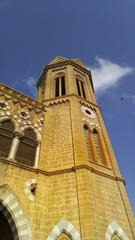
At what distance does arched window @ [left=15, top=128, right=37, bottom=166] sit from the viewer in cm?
1028

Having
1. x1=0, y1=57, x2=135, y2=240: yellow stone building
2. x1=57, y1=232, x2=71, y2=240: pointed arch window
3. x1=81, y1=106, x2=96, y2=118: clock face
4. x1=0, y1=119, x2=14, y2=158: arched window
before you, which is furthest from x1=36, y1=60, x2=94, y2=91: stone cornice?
x1=57, y1=232, x2=71, y2=240: pointed arch window

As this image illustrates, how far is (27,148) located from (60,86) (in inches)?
334

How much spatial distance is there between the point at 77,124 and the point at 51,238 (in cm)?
653

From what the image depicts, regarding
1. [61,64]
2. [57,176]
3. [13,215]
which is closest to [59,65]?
[61,64]

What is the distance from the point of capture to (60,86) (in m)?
18.2

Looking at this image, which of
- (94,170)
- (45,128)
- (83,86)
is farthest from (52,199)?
(83,86)

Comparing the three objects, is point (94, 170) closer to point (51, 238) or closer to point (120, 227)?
point (120, 227)

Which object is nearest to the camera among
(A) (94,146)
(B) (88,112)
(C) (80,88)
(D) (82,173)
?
(D) (82,173)

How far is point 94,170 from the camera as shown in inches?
404

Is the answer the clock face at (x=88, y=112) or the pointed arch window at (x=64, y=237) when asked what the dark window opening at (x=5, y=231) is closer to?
the pointed arch window at (x=64, y=237)

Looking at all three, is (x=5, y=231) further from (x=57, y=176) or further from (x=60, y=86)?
(x=60, y=86)

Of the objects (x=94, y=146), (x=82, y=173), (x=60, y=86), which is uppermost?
(x=60, y=86)

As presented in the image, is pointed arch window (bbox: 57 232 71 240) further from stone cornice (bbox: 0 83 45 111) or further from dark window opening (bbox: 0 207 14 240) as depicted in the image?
stone cornice (bbox: 0 83 45 111)

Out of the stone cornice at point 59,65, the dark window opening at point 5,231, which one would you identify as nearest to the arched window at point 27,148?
the dark window opening at point 5,231
